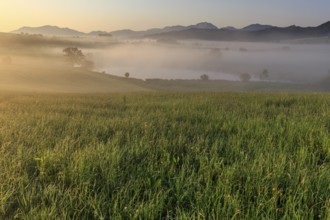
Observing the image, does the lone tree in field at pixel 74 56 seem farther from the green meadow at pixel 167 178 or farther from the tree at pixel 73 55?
the green meadow at pixel 167 178

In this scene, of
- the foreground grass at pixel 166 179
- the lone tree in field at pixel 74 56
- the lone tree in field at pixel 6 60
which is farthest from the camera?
the lone tree in field at pixel 74 56

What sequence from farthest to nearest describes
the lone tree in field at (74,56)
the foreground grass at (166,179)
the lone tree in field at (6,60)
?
the lone tree in field at (74,56)
the lone tree in field at (6,60)
the foreground grass at (166,179)

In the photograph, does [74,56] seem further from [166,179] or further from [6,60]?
[166,179]

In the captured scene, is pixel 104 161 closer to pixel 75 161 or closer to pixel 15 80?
pixel 75 161

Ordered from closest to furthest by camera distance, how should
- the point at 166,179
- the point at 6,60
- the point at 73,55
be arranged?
1. the point at 166,179
2. the point at 6,60
3. the point at 73,55

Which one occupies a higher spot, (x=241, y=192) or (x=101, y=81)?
(x=241, y=192)

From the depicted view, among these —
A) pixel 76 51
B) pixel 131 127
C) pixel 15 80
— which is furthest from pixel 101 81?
pixel 131 127

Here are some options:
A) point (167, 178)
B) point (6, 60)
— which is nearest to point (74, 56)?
point (6, 60)

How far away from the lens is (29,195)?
9.68 ft

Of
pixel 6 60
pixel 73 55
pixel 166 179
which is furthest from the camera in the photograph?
pixel 73 55

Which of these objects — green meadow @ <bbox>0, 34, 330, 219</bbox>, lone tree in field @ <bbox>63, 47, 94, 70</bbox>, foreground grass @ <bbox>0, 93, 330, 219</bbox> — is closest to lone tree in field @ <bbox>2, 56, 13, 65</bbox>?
lone tree in field @ <bbox>63, 47, 94, 70</bbox>

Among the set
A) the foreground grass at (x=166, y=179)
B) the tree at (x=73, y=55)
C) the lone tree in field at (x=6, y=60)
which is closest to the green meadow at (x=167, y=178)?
the foreground grass at (x=166, y=179)

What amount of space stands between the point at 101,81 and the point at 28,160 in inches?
3686

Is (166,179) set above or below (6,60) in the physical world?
above
